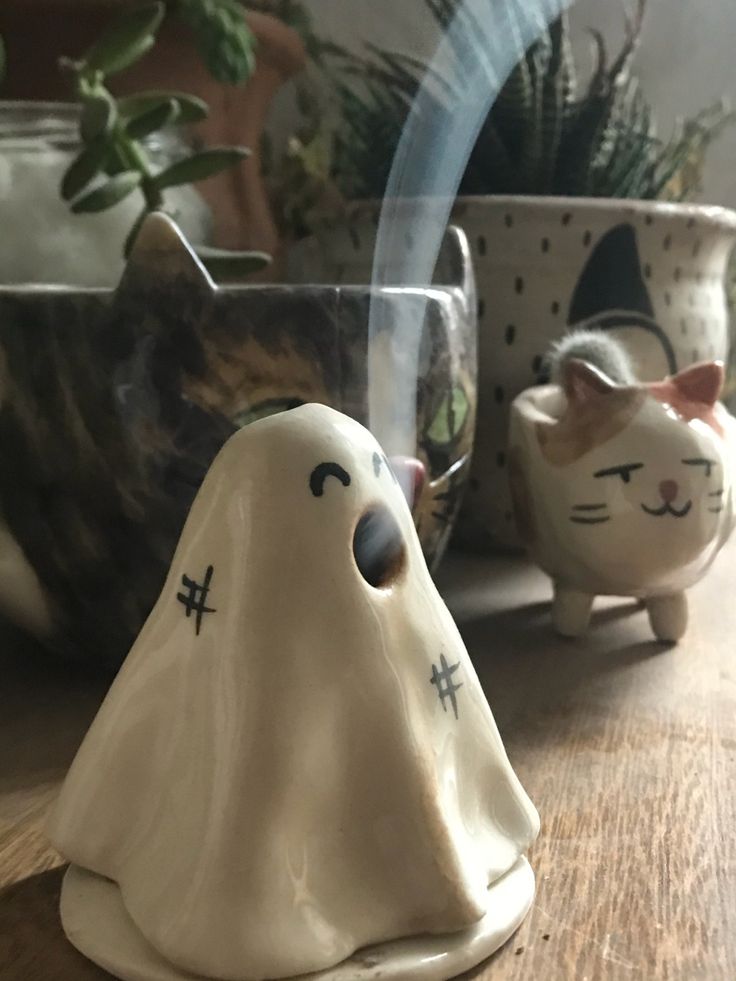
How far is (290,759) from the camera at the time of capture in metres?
0.25

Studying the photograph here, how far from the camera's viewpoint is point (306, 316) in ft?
1.29

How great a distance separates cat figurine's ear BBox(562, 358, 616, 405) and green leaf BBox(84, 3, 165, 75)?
0.27 metres

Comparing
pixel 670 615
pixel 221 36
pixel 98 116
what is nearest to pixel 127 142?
pixel 98 116

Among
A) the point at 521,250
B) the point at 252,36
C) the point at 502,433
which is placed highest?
the point at 252,36

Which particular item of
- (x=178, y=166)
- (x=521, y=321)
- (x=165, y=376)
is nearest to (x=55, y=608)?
(x=165, y=376)

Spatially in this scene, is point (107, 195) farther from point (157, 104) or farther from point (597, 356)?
point (597, 356)

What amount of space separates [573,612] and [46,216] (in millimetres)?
338

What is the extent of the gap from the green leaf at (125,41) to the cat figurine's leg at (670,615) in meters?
0.38

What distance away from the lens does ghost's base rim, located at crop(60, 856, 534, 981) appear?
9.6 inches

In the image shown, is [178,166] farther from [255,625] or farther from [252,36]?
[255,625]

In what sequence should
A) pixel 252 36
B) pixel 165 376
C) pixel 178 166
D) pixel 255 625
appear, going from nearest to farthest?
pixel 255 625
pixel 165 376
pixel 178 166
pixel 252 36

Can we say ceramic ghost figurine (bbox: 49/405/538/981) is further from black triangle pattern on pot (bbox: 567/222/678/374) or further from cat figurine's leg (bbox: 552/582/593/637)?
black triangle pattern on pot (bbox: 567/222/678/374)

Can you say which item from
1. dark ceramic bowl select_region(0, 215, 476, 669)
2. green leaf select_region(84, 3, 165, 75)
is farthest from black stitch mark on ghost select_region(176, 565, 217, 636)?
green leaf select_region(84, 3, 165, 75)

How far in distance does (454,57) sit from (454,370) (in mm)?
138
